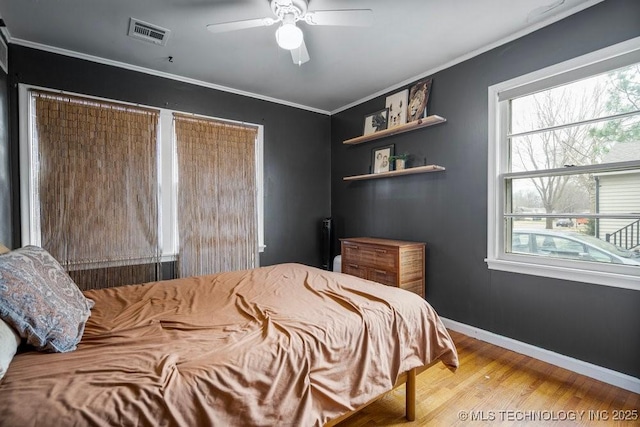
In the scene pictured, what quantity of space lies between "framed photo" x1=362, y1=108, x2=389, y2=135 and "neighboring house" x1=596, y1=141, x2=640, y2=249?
6.69ft

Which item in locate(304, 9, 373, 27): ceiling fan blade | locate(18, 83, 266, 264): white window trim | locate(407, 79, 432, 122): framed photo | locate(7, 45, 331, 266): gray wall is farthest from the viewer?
locate(407, 79, 432, 122): framed photo

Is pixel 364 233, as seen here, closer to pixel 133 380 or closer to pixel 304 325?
pixel 304 325

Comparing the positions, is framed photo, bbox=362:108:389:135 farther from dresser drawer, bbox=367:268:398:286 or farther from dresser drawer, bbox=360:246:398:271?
dresser drawer, bbox=367:268:398:286

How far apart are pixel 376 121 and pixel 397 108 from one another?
1.08ft

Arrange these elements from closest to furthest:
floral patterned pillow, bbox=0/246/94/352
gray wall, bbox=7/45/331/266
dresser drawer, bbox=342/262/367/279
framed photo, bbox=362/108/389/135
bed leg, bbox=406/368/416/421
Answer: floral patterned pillow, bbox=0/246/94/352 → bed leg, bbox=406/368/416/421 → gray wall, bbox=7/45/331/266 → dresser drawer, bbox=342/262/367/279 → framed photo, bbox=362/108/389/135

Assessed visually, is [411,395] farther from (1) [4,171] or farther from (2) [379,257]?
(1) [4,171]

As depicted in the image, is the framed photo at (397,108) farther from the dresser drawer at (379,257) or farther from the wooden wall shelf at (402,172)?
the dresser drawer at (379,257)

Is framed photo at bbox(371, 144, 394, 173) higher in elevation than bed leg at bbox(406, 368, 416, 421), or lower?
higher

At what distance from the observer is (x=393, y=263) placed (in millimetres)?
3049

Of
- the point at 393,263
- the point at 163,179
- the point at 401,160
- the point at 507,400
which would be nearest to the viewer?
the point at 507,400

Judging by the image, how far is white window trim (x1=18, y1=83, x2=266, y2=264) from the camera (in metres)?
2.57

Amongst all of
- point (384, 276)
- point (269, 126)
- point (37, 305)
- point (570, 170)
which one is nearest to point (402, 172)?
point (384, 276)

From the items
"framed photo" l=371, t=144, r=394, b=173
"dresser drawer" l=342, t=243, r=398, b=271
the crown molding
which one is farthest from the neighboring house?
the crown molding

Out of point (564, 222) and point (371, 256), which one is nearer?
point (564, 222)
